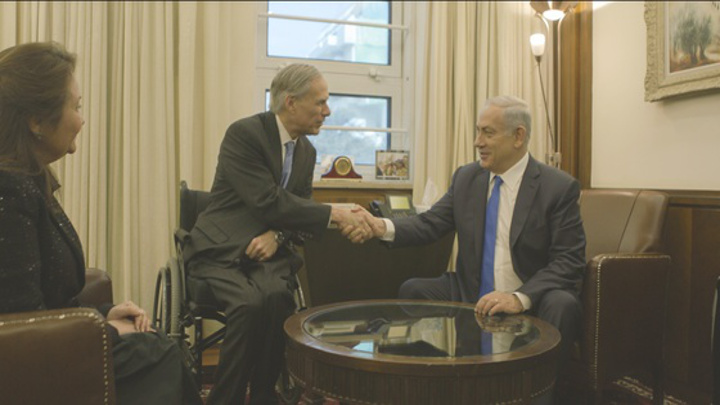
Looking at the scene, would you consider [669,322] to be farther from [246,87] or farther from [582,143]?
[246,87]

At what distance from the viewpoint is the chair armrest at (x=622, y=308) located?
2.22 meters

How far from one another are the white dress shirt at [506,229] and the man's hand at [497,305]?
310 millimetres

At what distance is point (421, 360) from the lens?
1.45 m

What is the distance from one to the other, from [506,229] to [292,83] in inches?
41.4

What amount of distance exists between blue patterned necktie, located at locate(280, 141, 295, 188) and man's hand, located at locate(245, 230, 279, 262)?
0.82 ft

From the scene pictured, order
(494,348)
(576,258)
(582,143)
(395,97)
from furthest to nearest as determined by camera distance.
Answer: (395,97), (582,143), (576,258), (494,348)

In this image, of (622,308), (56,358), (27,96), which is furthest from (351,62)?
(56,358)

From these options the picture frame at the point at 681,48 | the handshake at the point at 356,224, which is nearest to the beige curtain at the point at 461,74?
the picture frame at the point at 681,48

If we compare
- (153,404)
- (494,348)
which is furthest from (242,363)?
(494,348)

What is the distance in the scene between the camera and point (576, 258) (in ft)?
7.64

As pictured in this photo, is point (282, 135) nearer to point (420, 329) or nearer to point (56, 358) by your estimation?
point (420, 329)

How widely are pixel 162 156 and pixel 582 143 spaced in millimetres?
2394

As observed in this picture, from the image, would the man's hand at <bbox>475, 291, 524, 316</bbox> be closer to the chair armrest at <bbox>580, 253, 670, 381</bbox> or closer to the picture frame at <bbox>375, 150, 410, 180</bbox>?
the chair armrest at <bbox>580, 253, 670, 381</bbox>

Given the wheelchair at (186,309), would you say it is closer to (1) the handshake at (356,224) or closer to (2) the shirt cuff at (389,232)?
(1) the handshake at (356,224)
